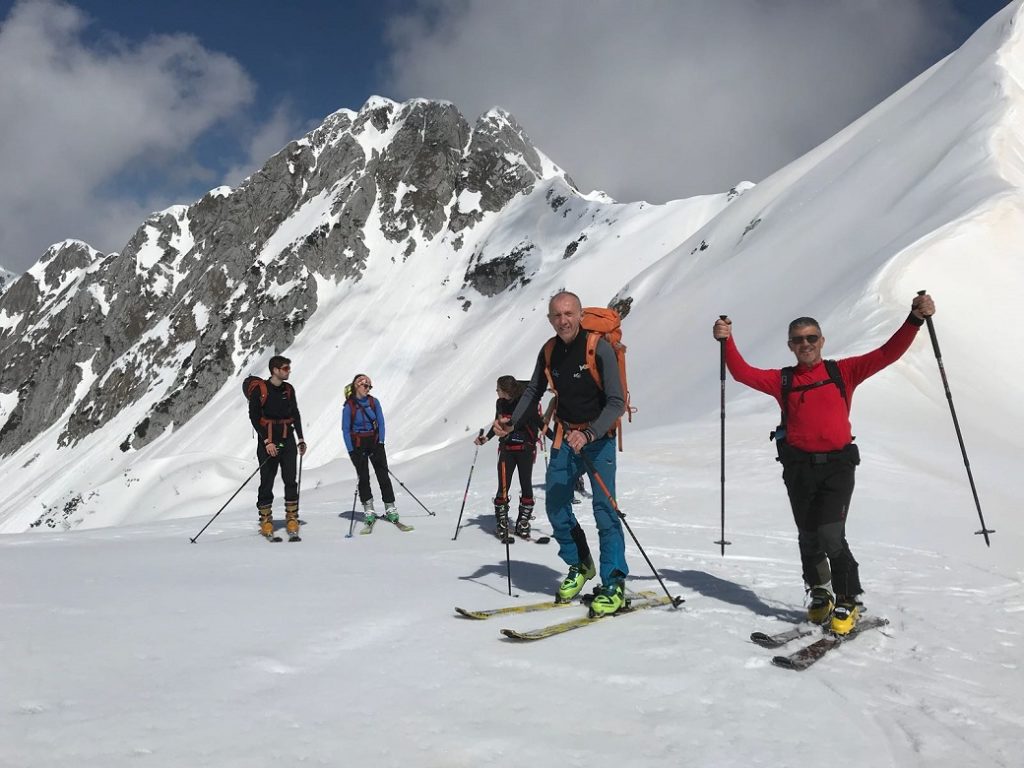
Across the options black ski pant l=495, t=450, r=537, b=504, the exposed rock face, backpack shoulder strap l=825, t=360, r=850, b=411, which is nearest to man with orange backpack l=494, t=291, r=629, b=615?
backpack shoulder strap l=825, t=360, r=850, b=411

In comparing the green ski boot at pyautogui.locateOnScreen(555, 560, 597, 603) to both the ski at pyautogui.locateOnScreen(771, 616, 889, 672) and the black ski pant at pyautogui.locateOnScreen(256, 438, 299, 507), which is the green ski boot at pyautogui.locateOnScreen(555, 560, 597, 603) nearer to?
the ski at pyautogui.locateOnScreen(771, 616, 889, 672)

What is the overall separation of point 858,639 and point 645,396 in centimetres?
→ 2238

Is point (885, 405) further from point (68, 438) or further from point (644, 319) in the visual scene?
point (68, 438)

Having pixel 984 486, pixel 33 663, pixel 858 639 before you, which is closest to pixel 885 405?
pixel 984 486

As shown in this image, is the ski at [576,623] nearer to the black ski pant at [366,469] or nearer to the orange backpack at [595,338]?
the orange backpack at [595,338]

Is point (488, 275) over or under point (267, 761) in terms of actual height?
over

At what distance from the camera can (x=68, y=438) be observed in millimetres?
99125

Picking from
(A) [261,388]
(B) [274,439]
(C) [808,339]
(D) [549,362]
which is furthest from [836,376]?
(A) [261,388]

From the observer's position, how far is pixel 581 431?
572cm

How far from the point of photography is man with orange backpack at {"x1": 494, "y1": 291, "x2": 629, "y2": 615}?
578 centimetres

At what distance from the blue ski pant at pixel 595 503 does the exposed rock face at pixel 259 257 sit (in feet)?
246

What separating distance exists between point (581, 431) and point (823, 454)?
1846 millimetres

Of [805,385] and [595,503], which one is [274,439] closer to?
[595,503]

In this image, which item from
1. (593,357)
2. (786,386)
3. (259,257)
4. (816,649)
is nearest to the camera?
(816,649)
